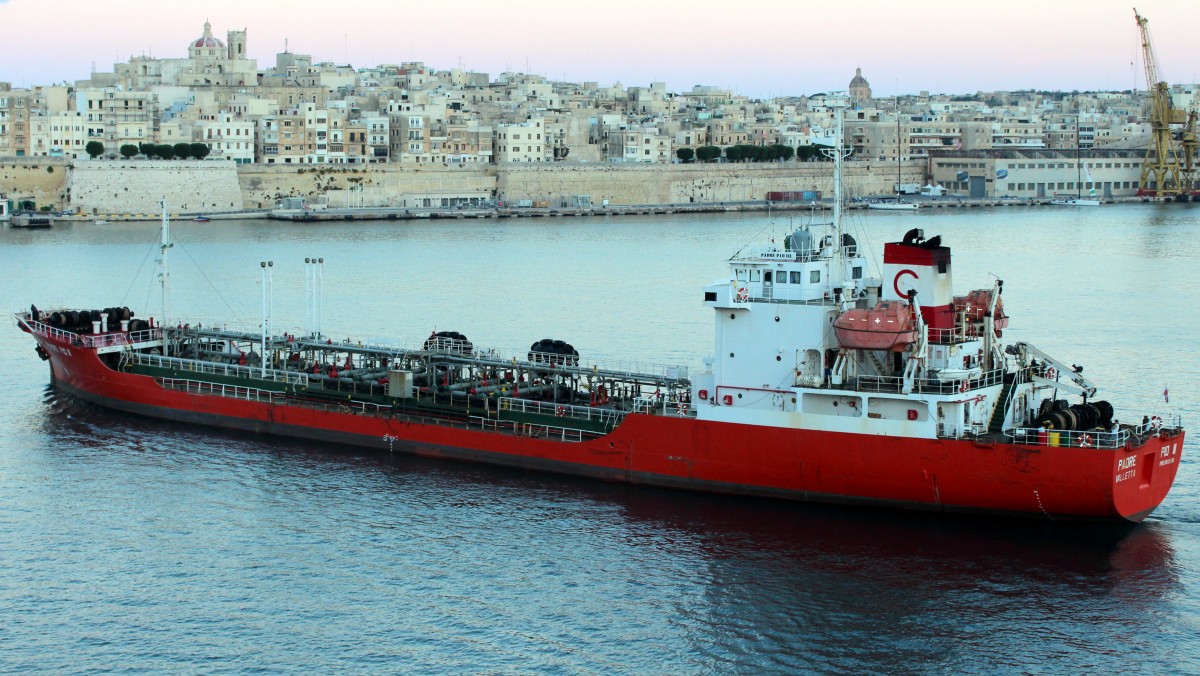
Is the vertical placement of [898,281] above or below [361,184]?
below

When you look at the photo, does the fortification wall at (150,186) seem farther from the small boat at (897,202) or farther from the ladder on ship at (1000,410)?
the ladder on ship at (1000,410)

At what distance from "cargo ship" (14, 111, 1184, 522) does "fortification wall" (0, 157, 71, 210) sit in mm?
61311

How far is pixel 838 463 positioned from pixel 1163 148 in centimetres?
8810

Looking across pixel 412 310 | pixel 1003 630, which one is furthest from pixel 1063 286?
pixel 1003 630

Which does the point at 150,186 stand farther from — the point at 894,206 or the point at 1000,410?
the point at 1000,410

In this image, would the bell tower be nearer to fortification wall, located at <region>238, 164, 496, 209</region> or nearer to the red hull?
fortification wall, located at <region>238, 164, 496, 209</region>

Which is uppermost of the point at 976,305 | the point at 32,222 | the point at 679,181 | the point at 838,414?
the point at 679,181

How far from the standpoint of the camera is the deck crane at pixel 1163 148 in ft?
311

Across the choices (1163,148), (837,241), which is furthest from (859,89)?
(837,241)

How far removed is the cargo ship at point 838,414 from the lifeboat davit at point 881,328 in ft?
0.07

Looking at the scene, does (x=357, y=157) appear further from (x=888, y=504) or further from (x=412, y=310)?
(x=888, y=504)

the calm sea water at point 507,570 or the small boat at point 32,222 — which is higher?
the small boat at point 32,222

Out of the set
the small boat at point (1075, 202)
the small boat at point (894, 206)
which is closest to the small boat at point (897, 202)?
the small boat at point (894, 206)

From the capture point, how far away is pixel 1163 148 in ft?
327
